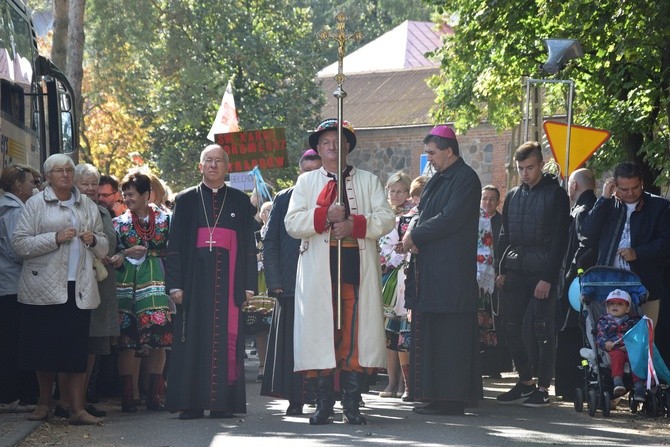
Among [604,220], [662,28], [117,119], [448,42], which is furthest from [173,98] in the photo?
[604,220]

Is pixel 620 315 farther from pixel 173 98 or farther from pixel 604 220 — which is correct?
pixel 173 98

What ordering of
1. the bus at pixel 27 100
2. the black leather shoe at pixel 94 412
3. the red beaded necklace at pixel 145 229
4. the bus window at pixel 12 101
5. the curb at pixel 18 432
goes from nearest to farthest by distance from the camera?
the curb at pixel 18 432 < the black leather shoe at pixel 94 412 < the red beaded necklace at pixel 145 229 < the bus window at pixel 12 101 < the bus at pixel 27 100

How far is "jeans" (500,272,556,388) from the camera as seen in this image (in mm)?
12891

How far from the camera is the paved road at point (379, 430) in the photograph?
33.0 feet

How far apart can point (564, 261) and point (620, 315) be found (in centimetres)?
144

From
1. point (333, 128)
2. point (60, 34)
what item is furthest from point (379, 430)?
point (60, 34)

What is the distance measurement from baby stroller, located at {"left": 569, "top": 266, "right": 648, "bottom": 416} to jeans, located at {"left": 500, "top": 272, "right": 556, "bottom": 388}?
2.47 feet

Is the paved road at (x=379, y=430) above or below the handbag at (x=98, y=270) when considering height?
below

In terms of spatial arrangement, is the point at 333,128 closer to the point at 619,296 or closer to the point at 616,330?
the point at 619,296

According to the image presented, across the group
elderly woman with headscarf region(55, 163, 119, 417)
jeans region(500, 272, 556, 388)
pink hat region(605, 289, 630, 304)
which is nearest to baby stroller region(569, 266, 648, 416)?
pink hat region(605, 289, 630, 304)

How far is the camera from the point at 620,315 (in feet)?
38.8

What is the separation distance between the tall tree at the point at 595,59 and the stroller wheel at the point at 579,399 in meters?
4.88

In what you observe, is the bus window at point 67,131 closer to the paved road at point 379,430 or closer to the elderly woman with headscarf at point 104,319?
the elderly woman with headscarf at point 104,319

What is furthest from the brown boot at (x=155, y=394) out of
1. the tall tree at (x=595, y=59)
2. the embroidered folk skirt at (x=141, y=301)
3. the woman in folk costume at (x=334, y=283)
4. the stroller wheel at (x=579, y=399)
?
the tall tree at (x=595, y=59)
